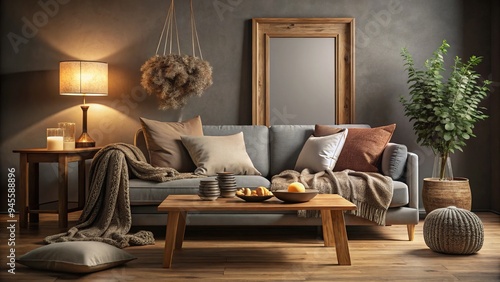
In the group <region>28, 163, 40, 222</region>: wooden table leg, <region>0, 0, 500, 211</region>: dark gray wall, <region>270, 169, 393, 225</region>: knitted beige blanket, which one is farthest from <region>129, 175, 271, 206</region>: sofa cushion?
<region>0, 0, 500, 211</region>: dark gray wall

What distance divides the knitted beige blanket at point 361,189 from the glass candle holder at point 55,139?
6.05ft

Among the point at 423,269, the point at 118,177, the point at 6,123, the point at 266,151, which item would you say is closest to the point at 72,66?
the point at 6,123

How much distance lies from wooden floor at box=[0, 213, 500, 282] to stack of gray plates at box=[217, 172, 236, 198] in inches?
15.6

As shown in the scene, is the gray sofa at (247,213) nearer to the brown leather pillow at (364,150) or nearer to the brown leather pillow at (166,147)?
the brown leather pillow at (364,150)

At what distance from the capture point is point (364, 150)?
4.70 meters

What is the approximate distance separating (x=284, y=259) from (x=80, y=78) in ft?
8.35

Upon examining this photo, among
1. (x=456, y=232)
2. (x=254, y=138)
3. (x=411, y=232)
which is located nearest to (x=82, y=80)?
(x=254, y=138)

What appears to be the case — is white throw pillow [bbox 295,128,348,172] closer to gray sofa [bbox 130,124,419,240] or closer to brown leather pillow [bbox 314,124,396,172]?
brown leather pillow [bbox 314,124,396,172]

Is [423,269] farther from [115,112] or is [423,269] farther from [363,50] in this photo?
[115,112]

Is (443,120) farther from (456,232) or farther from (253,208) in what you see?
(253,208)

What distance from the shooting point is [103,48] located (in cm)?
554

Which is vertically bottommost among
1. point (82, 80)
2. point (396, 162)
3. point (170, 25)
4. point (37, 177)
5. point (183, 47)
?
point (37, 177)

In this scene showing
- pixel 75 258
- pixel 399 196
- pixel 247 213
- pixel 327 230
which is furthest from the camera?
pixel 247 213

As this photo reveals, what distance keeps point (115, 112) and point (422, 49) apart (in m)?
2.93
